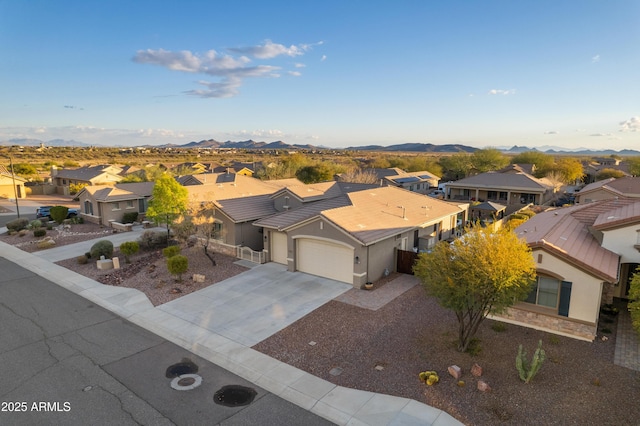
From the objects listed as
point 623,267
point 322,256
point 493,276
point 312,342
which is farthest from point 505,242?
point 322,256

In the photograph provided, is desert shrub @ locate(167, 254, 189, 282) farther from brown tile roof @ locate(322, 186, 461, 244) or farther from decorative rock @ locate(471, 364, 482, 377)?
decorative rock @ locate(471, 364, 482, 377)

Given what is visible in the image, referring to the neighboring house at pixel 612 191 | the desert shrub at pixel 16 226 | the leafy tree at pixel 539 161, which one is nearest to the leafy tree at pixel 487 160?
the leafy tree at pixel 539 161

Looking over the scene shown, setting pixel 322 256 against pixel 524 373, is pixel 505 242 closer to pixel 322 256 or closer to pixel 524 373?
pixel 524 373

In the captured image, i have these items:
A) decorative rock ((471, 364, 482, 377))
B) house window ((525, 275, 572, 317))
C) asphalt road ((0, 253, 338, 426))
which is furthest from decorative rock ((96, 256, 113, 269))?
house window ((525, 275, 572, 317))

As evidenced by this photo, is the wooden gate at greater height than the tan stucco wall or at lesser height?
lesser

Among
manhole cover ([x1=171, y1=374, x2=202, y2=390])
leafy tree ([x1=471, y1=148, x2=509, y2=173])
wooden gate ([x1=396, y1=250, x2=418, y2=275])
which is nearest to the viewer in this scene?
manhole cover ([x1=171, y1=374, x2=202, y2=390])

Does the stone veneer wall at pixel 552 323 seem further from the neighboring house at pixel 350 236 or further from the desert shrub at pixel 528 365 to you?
the neighboring house at pixel 350 236

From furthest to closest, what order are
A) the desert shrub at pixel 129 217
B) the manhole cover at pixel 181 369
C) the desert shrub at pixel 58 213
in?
the desert shrub at pixel 58 213, the desert shrub at pixel 129 217, the manhole cover at pixel 181 369
